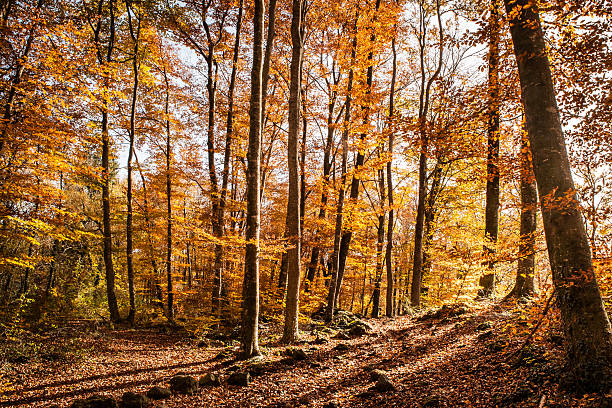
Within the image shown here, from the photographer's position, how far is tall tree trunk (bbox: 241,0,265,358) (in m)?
7.60

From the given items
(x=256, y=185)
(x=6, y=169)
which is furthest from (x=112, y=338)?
(x=256, y=185)

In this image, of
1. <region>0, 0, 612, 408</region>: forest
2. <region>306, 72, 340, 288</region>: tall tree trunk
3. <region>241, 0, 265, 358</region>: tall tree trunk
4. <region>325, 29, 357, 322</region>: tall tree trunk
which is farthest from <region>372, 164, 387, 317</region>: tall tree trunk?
<region>241, 0, 265, 358</region>: tall tree trunk

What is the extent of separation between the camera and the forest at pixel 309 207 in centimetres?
388

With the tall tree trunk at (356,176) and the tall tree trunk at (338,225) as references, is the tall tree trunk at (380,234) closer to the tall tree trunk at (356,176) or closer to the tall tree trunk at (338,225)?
the tall tree trunk at (356,176)

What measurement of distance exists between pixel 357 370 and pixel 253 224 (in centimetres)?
407

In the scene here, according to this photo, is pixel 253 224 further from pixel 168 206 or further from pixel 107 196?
pixel 107 196

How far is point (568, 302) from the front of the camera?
136 inches

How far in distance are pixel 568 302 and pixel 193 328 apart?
1217 centimetres

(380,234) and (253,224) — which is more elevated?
(380,234)

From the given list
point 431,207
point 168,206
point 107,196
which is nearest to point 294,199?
point 168,206

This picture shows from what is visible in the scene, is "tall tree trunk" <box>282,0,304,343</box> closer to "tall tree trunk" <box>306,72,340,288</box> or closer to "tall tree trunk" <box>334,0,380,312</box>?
"tall tree trunk" <box>334,0,380,312</box>

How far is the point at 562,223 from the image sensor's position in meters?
3.52

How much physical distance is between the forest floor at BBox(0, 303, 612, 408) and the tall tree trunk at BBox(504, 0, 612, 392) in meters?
0.41

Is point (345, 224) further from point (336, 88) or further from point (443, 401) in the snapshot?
point (443, 401)
